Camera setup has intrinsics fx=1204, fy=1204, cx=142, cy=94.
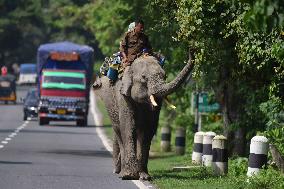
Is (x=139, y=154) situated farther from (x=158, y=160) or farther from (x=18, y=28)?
(x=18, y=28)

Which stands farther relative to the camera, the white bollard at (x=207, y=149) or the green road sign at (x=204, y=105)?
the green road sign at (x=204, y=105)

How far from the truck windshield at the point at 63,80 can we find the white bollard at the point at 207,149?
29.3 metres

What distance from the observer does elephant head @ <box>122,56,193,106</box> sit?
19.2 metres

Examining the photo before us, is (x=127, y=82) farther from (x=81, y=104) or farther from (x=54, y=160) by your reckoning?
(x=81, y=104)

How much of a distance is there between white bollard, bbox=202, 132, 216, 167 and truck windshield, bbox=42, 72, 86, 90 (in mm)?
29350

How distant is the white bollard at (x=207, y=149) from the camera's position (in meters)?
22.8

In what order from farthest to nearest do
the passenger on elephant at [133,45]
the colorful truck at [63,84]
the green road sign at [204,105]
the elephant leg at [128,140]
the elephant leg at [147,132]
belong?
the colorful truck at [63,84]
the green road sign at [204,105]
the passenger on elephant at [133,45]
the elephant leg at [147,132]
the elephant leg at [128,140]

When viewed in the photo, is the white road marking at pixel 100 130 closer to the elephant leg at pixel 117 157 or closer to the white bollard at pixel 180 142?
the elephant leg at pixel 117 157

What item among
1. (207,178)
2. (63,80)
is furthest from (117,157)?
(63,80)

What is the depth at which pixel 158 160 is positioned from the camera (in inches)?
1090

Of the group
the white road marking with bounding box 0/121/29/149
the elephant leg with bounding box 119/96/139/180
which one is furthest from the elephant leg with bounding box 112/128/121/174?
the white road marking with bounding box 0/121/29/149

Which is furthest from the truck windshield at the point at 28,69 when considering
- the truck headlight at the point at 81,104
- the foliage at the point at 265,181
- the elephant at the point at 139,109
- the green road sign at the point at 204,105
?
the foliage at the point at 265,181

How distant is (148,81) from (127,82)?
1.75ft

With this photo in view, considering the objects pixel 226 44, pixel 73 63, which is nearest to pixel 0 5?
pixel 73 63
